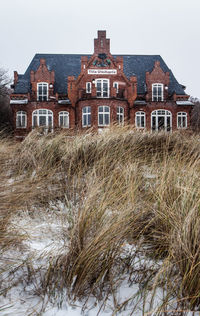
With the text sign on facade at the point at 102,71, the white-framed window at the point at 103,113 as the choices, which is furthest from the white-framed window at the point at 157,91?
the white-framed window at the point at 103,113

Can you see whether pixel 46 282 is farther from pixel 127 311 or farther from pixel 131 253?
pixel 131 253

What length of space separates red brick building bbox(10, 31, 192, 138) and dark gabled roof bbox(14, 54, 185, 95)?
0.11m

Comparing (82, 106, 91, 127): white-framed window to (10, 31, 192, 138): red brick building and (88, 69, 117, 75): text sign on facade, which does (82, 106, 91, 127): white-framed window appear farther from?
(88, 69, 117, 75): text sign on facade

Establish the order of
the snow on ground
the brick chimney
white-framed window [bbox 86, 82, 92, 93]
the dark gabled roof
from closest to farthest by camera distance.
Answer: the snow on ground < white-framed window [bbox 86, 82, 92, 93] < the brick chimney < the dark gabled roof

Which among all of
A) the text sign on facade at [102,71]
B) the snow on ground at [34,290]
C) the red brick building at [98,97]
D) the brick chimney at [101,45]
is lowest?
the snow on ground at [34,290]

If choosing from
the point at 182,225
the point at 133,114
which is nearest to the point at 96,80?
the point at 133,114

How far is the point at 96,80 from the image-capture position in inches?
968

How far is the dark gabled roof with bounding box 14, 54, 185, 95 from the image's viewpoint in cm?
2627

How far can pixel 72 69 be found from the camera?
1103 inches

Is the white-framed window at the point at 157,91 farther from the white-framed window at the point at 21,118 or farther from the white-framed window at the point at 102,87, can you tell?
the white-framed window at the point at 21,118

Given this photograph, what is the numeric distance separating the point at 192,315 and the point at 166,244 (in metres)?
0.57

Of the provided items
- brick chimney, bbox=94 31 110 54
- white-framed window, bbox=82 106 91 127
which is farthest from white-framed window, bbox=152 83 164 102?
white-framed window, bbox=82 106 91 127

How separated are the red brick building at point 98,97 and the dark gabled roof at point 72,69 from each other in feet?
0.38

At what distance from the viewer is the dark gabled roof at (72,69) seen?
86.2ft
